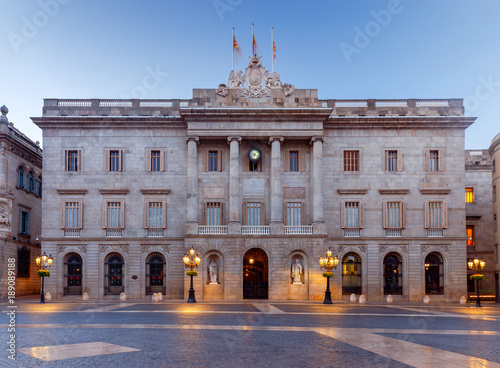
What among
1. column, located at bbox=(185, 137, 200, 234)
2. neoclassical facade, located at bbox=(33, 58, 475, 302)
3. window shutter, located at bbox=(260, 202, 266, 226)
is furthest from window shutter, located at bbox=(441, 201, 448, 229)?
column, located at bbox=(185, 137, 200, 234)

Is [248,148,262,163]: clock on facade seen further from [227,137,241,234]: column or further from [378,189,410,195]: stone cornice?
[378,189,410,195]: stone cornice

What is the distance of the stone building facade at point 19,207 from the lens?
169 ft

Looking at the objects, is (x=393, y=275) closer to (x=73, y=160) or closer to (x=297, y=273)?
(x=297, y=273)

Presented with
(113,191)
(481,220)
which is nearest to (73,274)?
(113,191)

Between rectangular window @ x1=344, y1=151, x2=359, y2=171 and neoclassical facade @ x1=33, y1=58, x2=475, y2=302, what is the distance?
0.10 metres

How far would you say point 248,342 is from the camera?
18.5m

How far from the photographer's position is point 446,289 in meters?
49.8

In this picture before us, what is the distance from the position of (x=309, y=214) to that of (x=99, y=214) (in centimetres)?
1969

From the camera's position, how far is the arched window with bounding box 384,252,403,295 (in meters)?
50.4

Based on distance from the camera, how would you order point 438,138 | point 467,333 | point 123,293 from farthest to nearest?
1. point 438,138
2. point 123,293
3. point 467,333

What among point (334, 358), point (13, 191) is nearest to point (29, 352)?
point (334, 358)

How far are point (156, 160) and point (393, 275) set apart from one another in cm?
2494

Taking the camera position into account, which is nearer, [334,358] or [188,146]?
[334,358]

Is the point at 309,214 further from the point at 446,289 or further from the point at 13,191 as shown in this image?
the point at 13,191
